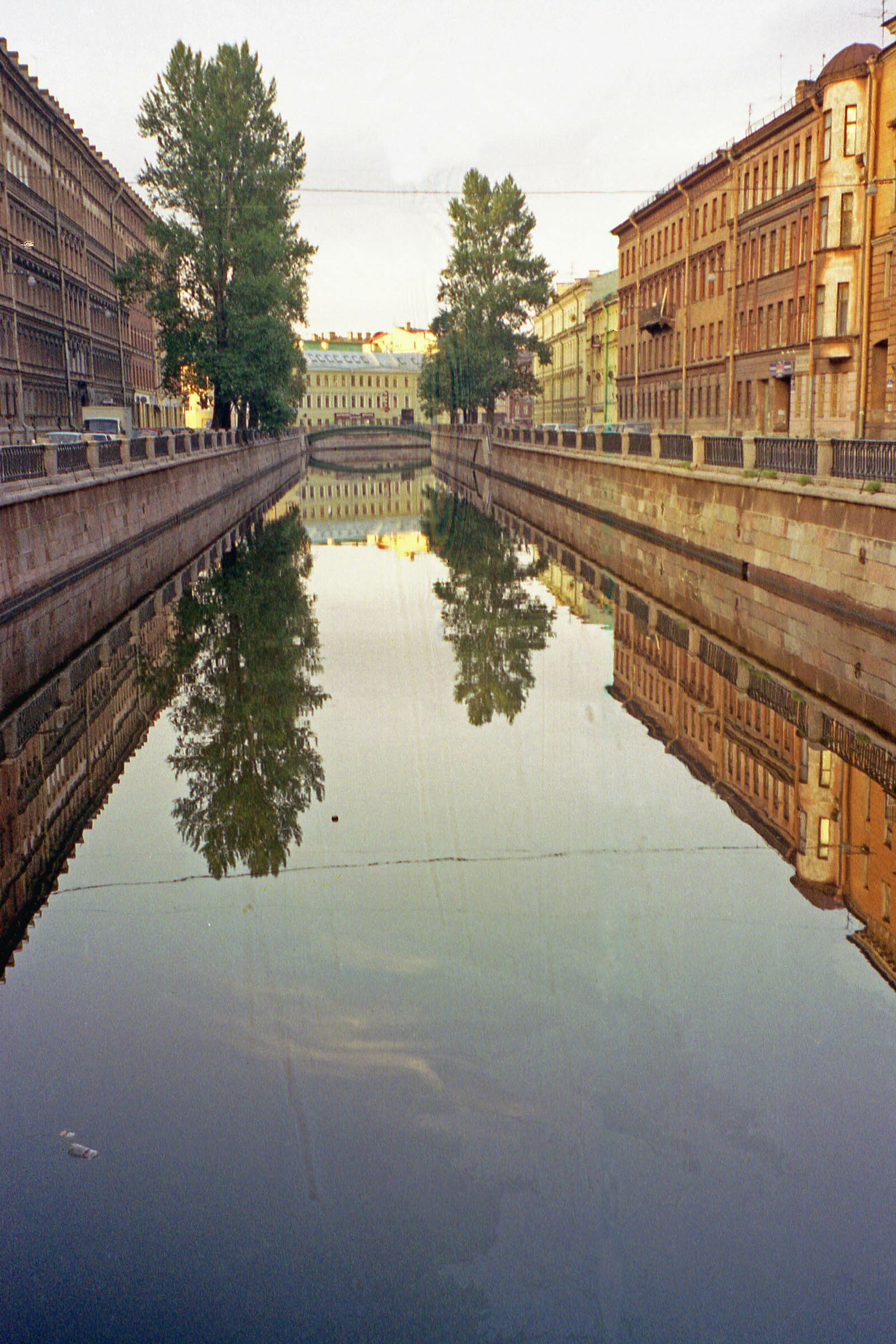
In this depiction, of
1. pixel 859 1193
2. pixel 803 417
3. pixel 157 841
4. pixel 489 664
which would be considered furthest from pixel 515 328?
pixel 859 1193

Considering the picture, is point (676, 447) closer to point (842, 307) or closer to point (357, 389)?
point (842, 307)

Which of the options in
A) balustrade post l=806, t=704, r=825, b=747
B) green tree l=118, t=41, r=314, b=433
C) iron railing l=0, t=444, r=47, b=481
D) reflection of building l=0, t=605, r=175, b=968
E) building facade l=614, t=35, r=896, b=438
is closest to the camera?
reflection of building l=0, t=605, r=175, b=968

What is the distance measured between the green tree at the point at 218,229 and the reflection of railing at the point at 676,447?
77.2 feet

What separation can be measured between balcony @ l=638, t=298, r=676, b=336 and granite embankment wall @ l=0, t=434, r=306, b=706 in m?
32.4

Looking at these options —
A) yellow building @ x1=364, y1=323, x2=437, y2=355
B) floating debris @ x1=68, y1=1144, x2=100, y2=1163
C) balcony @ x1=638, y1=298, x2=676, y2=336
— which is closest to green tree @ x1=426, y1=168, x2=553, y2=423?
balcony @ x1=638, y1=298, x2=676, y2=336

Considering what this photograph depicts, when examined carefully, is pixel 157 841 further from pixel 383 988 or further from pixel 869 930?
pixel 869 930

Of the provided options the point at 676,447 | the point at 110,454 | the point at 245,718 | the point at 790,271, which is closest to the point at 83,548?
the point at 110,454

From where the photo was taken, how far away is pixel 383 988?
301 inches

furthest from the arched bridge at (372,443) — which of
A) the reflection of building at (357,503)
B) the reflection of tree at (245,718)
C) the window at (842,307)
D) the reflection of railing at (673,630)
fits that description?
the reflection of railing at (673,630)

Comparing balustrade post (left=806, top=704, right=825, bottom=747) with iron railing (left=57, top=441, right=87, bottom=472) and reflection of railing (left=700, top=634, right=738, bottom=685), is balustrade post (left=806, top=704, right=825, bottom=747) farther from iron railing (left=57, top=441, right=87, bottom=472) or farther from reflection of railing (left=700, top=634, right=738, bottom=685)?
iron railing (left=57, top=441, right=87, bottom=472)

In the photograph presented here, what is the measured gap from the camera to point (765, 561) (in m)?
22.6

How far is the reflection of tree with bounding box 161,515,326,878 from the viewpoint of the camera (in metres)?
10.9

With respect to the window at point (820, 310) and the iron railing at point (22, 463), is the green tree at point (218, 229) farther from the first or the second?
the iron railing at point (22, 463)

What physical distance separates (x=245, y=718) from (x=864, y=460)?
390 inches
